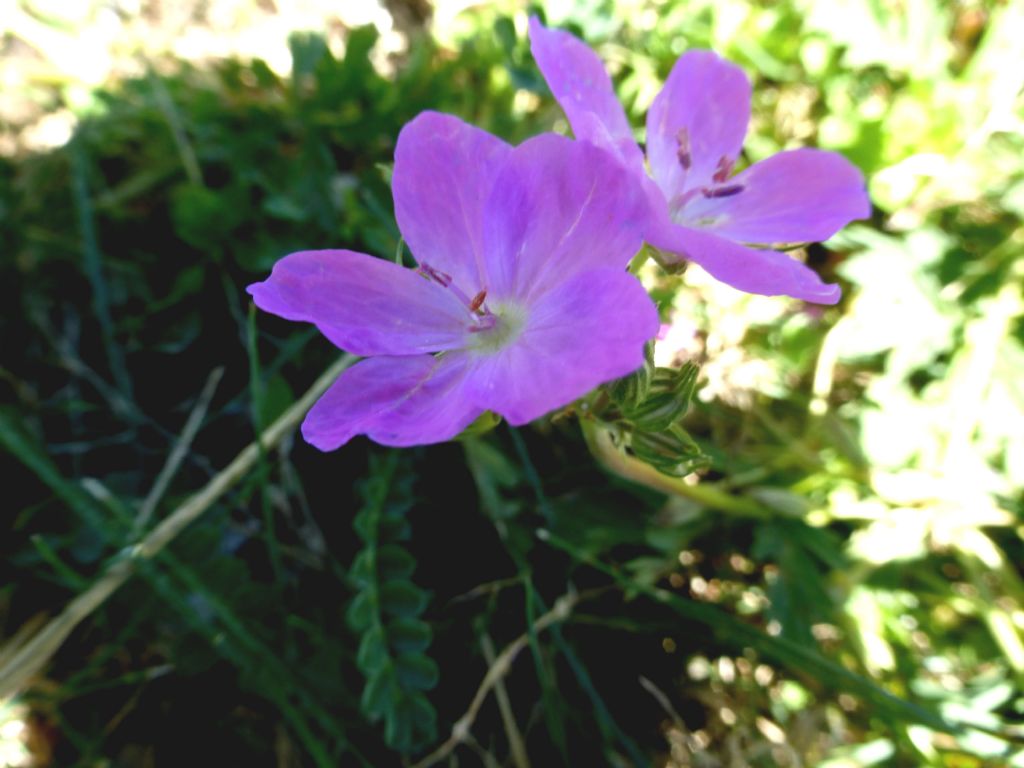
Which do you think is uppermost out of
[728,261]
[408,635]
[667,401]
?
[728,261]

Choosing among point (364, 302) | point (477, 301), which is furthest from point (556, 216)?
point (364, 302)

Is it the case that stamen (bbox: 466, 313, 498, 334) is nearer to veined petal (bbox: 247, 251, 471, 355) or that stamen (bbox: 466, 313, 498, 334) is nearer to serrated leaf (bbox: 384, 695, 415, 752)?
veined petal (bbox: 247, 251, 471, 355)

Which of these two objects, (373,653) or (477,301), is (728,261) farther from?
(373,653)

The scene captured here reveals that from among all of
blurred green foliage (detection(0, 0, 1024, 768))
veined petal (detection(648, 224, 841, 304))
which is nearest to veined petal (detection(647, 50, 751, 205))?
veined petal (detection(648, 224, 841, 304))

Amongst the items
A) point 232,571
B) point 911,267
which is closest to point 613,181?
point 232,571

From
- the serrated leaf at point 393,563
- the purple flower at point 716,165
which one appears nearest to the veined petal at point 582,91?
the purple flower at point 716,165
